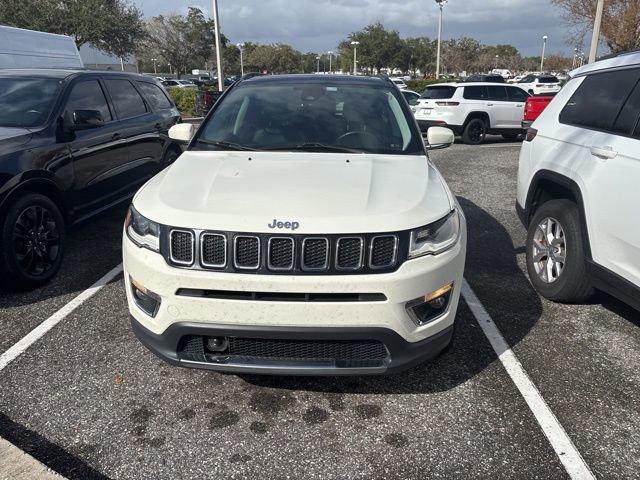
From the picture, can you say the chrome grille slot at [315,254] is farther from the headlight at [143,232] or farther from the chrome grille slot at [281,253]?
the headlight at [143,232]

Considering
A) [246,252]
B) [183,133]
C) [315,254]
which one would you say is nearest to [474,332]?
[315,254]

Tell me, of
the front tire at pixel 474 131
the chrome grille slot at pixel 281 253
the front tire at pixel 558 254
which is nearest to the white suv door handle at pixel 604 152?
the front tire at pixel 558 254

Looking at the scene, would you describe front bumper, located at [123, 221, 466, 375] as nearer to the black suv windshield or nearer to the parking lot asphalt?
the parking lot asphalt

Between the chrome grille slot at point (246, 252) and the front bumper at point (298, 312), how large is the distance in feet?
0.19

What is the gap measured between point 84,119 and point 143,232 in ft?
8.46

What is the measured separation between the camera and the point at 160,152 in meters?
6.56

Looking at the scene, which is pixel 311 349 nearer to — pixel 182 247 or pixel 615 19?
pixel 182 247

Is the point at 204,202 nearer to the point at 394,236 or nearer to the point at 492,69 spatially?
the point at 394,236

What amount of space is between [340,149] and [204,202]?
1171mm

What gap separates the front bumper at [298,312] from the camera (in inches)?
92.2

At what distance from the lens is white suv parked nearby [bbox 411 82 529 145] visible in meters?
13.8

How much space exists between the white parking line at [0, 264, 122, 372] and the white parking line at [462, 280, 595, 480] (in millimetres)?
3089

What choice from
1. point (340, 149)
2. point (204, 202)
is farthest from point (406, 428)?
point (340, 149)

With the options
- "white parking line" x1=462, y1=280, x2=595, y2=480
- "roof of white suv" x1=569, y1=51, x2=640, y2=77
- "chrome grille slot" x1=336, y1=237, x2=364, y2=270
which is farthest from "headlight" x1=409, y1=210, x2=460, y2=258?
"roof of white suv" x1=569, y1=51, x2=640, y2=77
